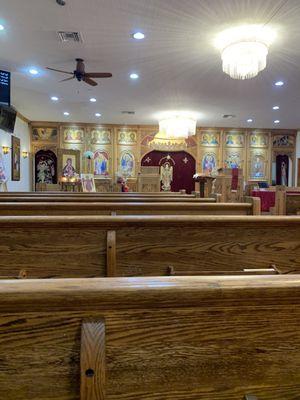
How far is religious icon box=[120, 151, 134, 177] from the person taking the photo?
11.2 meters

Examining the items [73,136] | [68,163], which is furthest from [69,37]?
[73,136]

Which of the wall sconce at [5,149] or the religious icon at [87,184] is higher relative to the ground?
the wall sconce at [5,149]

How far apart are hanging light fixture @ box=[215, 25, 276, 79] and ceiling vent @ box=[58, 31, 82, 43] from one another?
202 centimetres

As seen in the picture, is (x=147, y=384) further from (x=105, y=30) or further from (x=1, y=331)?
(x=105, y=30)

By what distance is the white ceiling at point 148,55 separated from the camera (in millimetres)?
3910

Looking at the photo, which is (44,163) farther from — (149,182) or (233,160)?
(233,160)

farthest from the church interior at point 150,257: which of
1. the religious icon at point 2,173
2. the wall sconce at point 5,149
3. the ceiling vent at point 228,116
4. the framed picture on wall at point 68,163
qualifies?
the framed picture on wall at point 68,163

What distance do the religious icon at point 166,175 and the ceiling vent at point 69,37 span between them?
23.9 feet

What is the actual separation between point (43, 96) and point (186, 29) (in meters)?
4.65

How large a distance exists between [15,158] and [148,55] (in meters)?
5.70

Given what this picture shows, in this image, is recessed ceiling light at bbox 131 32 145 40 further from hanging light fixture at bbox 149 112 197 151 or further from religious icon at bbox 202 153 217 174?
religious icon at bbox 202 153 217 174

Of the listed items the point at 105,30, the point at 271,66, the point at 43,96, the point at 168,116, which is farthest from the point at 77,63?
the point at 168,116

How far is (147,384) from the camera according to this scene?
654mm

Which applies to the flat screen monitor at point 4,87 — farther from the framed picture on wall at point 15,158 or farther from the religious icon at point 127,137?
the religious icon at point 127,137
